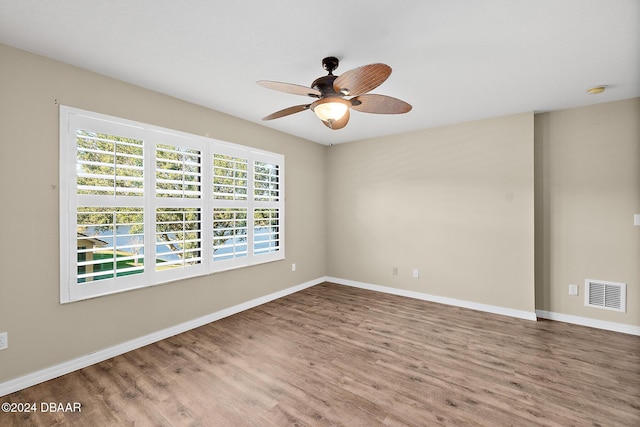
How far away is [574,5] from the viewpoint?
1.59 m

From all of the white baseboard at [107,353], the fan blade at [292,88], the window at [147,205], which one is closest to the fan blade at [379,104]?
the fan blade at [292,88]

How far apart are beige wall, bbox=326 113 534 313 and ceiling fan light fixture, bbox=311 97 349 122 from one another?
2.42 meters

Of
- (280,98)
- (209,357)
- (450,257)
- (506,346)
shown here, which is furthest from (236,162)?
(506,346)

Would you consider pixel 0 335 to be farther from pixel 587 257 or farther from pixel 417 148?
pixel 587 257

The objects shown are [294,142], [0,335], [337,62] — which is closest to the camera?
[0,335]

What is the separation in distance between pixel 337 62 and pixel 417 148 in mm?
2380

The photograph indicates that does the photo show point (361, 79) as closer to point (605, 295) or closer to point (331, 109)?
point (331, 109)

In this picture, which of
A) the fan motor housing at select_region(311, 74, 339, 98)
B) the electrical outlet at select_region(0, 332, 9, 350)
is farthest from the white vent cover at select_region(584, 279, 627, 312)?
the electrical outlet at select_region(0, 332, 9, 350)

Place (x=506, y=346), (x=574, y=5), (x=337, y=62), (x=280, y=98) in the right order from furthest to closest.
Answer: (x=280, y=98)
(x=506, y=346)
(x=337, y=62)
(x=574, y=5)

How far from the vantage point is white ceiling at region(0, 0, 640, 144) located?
1.63 m

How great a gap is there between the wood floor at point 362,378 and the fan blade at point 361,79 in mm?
2110

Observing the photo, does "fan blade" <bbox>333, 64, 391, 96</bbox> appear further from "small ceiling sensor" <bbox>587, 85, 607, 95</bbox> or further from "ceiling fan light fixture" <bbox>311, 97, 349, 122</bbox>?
"small ceiling sensor" <bbox>587, 85, 607, 95</bbox>

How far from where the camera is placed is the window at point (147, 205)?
2283 millimetres

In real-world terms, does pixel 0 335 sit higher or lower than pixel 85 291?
lower
